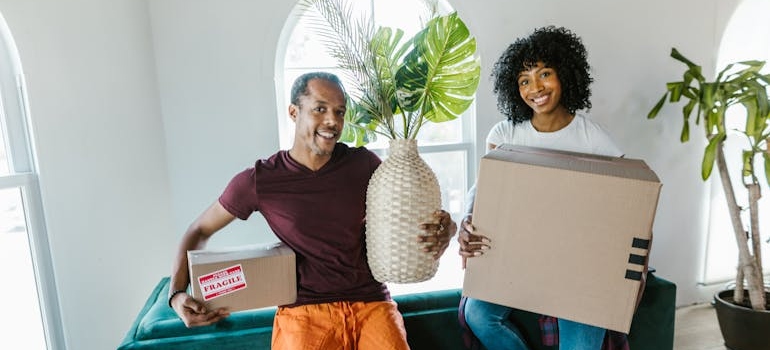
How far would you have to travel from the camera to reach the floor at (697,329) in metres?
2.22

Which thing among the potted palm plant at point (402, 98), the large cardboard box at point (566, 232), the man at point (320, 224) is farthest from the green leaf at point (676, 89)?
the man at point (320, 224)

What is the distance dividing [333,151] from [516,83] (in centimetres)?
71

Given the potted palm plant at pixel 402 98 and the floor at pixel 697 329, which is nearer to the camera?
the potted palm plant at pixel 402 98

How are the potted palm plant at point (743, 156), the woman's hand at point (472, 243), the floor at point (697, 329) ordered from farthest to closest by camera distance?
the floor at point (697, 329) < the potted palm plant at point (743, 156) < the woman's hand at point (472, 243)

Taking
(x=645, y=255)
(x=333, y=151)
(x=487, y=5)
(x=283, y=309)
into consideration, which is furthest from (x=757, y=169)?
Answer: (x=283, y=309)

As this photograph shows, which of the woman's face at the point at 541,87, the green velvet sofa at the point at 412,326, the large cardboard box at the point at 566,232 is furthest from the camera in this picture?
the woman's face at the point at 541,87

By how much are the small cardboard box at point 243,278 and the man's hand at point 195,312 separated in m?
0.02

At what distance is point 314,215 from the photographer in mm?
1299

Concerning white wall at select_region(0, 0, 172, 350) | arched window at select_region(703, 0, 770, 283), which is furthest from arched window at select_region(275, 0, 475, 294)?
arched window at select_region(703, 0, 770, 283)

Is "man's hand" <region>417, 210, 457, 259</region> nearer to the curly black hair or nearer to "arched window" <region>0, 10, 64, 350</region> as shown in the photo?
the curly black hair

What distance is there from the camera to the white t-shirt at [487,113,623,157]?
1472mm

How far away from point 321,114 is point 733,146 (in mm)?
2556

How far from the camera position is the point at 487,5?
215cm

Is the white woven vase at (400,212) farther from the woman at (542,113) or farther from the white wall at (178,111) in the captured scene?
the white wall at (178,111)
